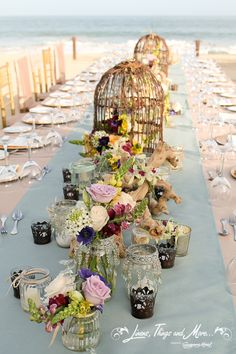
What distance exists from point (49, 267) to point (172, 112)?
13.6ft

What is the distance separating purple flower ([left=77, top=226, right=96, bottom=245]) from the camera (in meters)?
1.99

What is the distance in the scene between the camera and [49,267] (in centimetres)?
255

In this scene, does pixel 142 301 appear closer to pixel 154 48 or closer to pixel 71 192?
pixel 71 192

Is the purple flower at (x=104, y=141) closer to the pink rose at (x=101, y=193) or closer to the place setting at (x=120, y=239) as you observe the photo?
the place setting at (x=120, y=239)

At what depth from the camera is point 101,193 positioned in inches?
79.8

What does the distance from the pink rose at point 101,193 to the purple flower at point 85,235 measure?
134 mm

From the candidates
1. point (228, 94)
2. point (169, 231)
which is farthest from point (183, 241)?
point (228, 94)

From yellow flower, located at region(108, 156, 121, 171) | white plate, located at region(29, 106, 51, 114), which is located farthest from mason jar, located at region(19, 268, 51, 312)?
white plate, located at region(29, 106, 51, 114)

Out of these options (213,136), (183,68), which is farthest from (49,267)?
(183,68)

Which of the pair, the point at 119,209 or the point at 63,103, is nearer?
the point at 119,209

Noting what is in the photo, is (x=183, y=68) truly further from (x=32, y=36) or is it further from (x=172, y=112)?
(x=32, y=36)

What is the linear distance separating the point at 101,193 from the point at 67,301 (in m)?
0.48

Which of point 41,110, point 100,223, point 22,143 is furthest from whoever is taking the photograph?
point 41,110

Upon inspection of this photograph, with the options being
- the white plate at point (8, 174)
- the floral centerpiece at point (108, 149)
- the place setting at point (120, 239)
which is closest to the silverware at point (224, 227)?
the place setting at point (120, 239)
